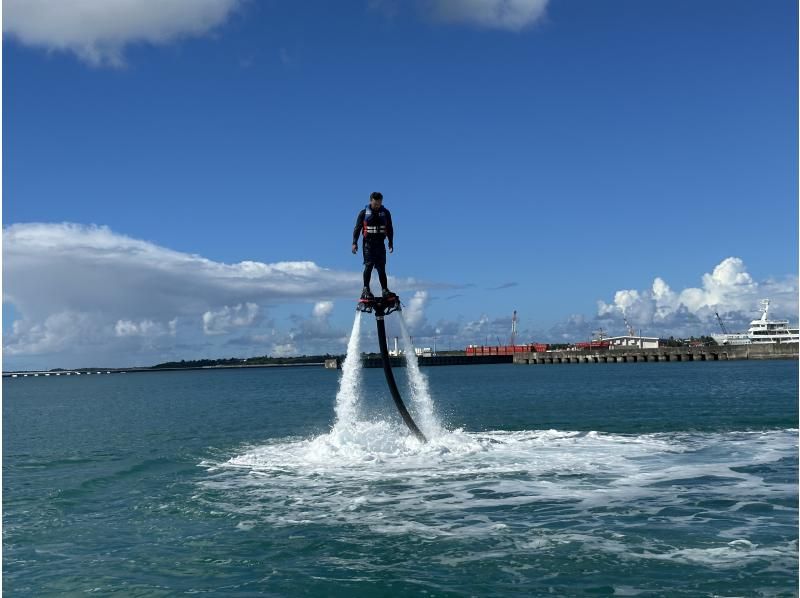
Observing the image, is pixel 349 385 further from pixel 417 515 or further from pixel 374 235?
pixel 417 515

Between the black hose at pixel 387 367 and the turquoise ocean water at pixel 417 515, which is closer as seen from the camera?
the turquoise ocean water at pixel 417 515

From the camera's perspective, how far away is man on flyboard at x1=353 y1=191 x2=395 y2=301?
2327 centimetres

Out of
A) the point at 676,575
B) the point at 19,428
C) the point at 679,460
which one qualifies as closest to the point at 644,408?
the point at 679,460

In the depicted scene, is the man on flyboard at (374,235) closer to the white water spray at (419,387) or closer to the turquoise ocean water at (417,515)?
the white water spray at (419,387)

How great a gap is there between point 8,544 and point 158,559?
4410 millimetres

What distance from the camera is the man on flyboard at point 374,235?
2327cm

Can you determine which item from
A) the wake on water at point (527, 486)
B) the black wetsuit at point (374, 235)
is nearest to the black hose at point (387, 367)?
the wake on water at point (527, 486)

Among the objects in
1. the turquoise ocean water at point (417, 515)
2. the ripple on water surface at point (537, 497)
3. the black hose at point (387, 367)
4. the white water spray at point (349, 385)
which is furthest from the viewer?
the white water spray at point (349, 385)

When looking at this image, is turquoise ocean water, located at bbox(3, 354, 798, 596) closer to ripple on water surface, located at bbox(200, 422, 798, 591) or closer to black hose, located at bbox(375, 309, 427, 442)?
ripple on water surface, located at bbox(200, 422, 798, 591)

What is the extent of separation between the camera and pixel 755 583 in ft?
40.0

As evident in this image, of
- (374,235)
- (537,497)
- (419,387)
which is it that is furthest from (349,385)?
(537,497)

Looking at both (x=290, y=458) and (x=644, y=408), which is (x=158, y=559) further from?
(x=644, y=408)

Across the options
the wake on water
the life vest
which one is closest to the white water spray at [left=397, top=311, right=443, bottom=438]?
the wake on water

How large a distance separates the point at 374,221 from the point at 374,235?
443 millimetres
